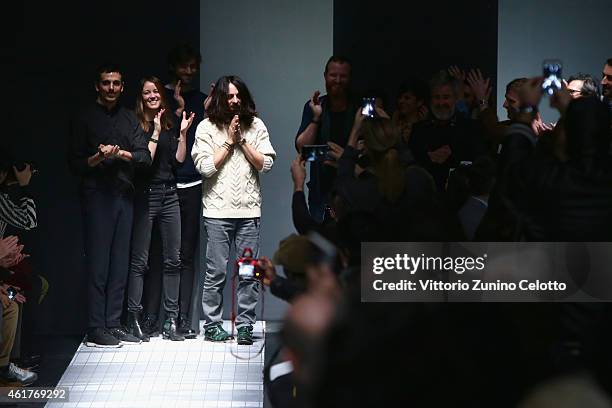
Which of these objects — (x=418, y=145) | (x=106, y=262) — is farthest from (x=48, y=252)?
(x=418, y=145)

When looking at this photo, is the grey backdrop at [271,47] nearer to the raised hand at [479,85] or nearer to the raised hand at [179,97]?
the raised hand at [179,97]

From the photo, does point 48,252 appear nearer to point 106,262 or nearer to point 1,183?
point 106,262

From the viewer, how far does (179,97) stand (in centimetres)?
555

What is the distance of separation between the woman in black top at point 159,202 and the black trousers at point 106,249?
0.08m

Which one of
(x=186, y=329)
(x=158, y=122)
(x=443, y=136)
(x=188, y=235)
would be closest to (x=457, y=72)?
(x=443, y=136)

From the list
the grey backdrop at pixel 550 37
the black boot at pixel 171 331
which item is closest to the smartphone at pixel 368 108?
the grey backdrop at pixel 550 37

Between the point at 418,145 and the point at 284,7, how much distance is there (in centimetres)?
134

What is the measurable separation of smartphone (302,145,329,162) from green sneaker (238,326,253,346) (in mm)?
1323

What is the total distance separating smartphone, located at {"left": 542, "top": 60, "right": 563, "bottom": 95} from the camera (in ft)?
11.1

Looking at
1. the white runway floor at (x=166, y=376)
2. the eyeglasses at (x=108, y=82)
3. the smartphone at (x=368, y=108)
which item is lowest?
the white runway floor at (x=166, y=376)

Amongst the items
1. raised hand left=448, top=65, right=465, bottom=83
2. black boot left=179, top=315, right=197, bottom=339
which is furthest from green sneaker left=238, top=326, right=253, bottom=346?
raised hand left=448, top=65, right=465, bottom=83

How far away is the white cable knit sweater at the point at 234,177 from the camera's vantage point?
5438mm

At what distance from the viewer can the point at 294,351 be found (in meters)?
1.35

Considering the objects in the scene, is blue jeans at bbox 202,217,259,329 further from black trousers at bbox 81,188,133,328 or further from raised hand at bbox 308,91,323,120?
raised hand at bbox 308,91,323,120
